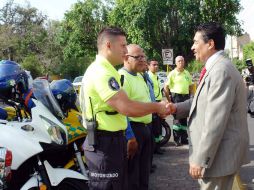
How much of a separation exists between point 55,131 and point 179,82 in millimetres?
5305

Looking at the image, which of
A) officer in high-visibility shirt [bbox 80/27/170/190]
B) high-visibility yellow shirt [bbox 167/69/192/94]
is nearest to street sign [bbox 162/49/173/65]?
high-visibility yellow shirt [bbox 167/69/192/94]

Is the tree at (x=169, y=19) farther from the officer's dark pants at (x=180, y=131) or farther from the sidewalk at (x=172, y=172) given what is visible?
the sidewalk at (x=172, y=172)

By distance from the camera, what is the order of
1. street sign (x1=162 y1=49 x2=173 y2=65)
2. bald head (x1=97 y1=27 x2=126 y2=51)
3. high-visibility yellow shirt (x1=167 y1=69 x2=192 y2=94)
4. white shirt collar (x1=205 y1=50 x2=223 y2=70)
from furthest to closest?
1. street sign (x1=162 y1=49 x2=173 y2=65)
2. high-visibility yellow shirt (x1=167 y1=69 x2=192 y2=94)
3. bald head (x1=97 y1=27 x2=126 y2=51)
4. white shirt collar (x1=205 y1=50 x2=223 y2=70)

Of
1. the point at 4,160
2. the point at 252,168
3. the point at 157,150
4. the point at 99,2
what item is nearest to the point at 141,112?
the point at 4,160

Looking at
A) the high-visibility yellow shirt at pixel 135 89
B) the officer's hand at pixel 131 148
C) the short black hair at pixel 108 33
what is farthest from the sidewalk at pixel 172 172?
the short black hair at pixel 108 33

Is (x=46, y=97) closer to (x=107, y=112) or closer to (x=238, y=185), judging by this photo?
(x=107, y=112)

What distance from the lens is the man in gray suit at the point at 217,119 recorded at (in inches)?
118

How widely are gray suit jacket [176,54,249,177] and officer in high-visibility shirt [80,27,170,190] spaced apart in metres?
0.61

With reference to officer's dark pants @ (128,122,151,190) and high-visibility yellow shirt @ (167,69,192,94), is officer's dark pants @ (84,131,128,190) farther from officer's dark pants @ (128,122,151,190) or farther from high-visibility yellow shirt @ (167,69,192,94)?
high-visibility yellow shirt @ (167,69,192,94)

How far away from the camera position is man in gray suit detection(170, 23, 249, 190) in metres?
2.99

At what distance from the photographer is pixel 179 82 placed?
8.95 meters

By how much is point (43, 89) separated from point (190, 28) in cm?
2697

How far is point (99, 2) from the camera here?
1673 inches

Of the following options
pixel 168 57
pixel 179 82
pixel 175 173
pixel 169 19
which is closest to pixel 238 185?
pixel 175 173
